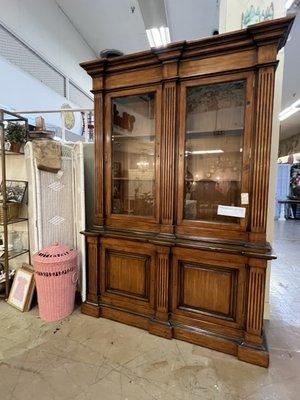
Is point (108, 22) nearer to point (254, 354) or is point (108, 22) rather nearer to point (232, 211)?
point (232, 211)

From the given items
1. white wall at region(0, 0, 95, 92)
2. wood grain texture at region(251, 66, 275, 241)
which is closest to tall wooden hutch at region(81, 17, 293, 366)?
wood grain texture at region(251, 66, 275, 241)

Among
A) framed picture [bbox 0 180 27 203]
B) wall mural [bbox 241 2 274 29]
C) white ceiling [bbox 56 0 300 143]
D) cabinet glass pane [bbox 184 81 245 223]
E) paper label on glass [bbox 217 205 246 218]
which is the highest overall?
white ceiling [bbox 56 0 300 143]

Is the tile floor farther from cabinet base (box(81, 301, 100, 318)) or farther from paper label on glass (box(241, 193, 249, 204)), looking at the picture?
paper label on glass (box(241, 193, 249, 204))

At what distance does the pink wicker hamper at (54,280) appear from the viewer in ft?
7.67

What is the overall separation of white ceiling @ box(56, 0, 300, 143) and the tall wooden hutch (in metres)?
2.47

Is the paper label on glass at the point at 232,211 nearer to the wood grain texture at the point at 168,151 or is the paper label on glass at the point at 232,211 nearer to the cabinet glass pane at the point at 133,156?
the wood grain texture at the point at 168,151

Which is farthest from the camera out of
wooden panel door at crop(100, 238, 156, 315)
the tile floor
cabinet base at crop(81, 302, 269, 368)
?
wooden panel door at crop(100, 238, 156, 315)

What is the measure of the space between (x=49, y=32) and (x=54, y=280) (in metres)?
4.14

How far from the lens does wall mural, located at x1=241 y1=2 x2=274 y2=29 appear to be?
2227 millimetres

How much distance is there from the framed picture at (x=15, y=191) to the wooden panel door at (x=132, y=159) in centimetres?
110

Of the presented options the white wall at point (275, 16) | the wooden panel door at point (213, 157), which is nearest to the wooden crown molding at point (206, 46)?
the wooden panel door at point (213, 157)

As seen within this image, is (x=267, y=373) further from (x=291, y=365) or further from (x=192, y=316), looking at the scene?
(x=192, y=316)

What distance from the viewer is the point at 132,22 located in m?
4.39

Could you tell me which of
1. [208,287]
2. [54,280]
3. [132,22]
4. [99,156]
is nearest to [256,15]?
[99,156]
